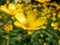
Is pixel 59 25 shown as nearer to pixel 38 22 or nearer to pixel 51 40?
pixel 51 40

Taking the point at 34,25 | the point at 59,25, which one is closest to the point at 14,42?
the point at 59,25

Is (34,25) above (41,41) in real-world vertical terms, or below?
above

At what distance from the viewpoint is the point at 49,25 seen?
5.06 ft

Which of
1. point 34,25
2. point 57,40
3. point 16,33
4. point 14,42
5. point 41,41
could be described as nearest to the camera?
point 34,25

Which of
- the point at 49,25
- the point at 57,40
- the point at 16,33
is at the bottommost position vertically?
the point at 57,40

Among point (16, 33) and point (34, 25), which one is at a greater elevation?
point (34, 25)

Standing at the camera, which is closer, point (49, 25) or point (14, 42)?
point (14, 42)

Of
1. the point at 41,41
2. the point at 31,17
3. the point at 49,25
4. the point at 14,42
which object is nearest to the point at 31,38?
the point at 14,42

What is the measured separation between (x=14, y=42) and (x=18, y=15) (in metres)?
0.61

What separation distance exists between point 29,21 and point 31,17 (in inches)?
0.6

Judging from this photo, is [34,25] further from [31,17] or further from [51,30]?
[51,30]

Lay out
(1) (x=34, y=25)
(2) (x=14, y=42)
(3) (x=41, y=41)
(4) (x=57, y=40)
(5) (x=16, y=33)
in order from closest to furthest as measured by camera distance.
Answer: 1. (1) (x=34, y=25)
2. (5) (x=16, y=33)
3. (2) (x=14, y=42)
4. (3) (x=41, y=41)
5. (4) (x=57, y=40)

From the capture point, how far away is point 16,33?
3.36 feet

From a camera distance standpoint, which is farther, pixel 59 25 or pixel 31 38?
pixel 59 25
